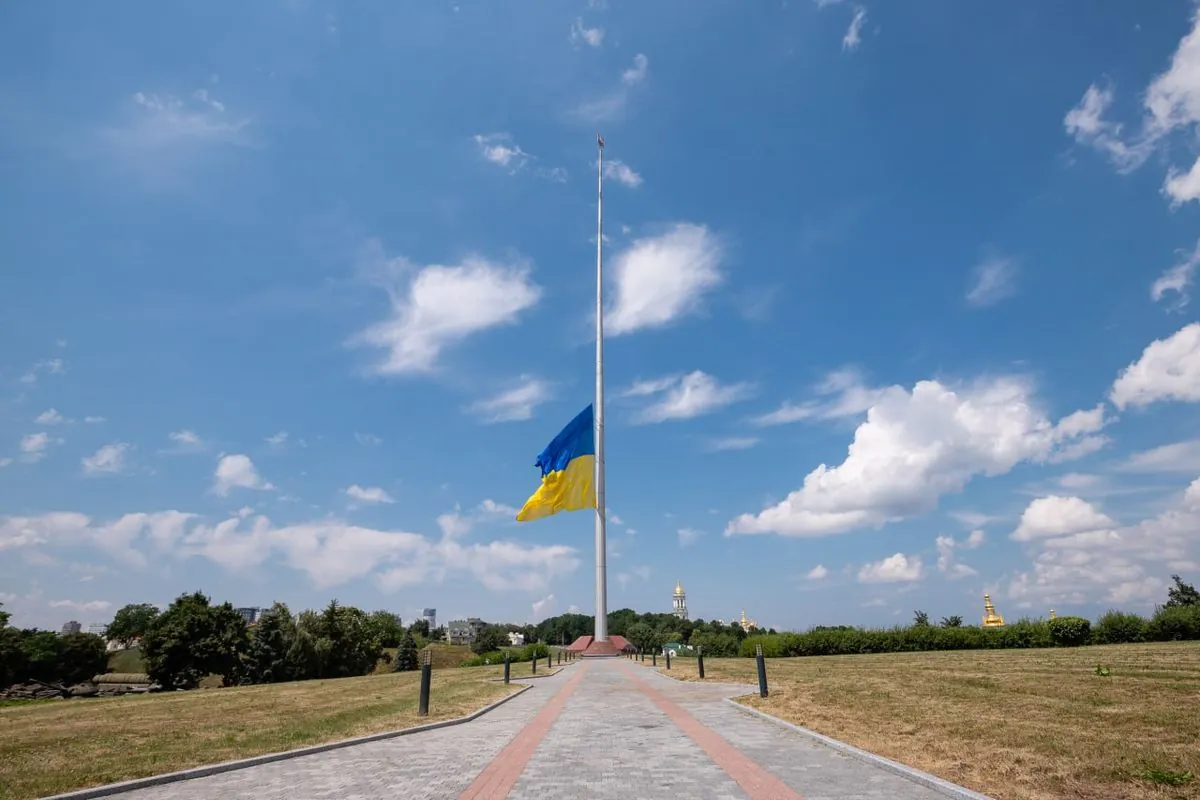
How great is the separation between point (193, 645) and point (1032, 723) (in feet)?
157

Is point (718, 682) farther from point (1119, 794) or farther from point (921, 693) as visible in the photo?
point (1119, 794)

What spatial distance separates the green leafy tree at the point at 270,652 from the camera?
4481 cm


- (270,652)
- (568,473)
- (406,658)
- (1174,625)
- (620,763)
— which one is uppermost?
(568,473)

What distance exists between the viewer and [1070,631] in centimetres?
3419

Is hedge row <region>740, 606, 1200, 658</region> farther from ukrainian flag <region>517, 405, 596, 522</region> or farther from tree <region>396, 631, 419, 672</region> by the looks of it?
tree <region>396, 631, 419, 672</region>

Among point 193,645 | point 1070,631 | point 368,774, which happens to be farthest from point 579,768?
point 193,645

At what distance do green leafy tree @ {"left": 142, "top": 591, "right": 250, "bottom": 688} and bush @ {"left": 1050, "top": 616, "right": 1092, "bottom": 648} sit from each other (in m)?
49.8

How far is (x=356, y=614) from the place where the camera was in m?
54.9

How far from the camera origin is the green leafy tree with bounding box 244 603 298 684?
4481 centimetres

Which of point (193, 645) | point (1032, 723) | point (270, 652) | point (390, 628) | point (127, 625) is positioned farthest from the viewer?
point (127, 625)

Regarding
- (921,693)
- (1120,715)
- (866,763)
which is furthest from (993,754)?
(921,693)

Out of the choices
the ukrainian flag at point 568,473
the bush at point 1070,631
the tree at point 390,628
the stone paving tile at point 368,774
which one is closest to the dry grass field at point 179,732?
the stone paving tile at point 368,774

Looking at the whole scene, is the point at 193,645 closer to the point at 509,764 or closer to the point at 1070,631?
the point at 509,764

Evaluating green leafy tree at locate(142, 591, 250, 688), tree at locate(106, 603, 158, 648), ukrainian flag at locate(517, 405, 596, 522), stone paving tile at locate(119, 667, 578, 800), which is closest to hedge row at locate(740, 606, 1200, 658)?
ukrainian flag at locate(517, 405, 596, 522)
